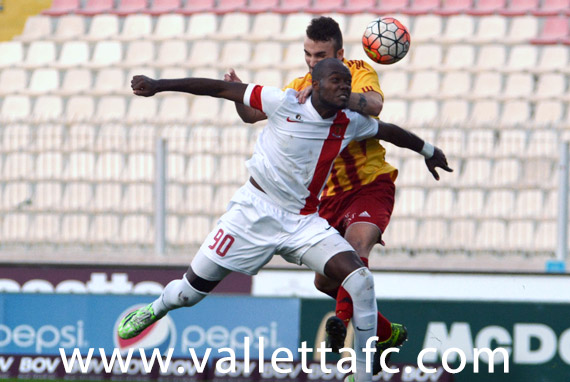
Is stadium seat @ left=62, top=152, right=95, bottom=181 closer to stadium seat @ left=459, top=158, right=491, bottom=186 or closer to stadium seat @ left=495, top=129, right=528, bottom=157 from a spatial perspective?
stadium seat @ left=459, top=158, right=491, bottom=186

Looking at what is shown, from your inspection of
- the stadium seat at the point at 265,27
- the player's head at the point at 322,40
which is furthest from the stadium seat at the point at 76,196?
the player's head at the point at 322,40

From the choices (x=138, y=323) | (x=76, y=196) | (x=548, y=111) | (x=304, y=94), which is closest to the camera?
(x=304, y=94)

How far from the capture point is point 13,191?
37.0 ft

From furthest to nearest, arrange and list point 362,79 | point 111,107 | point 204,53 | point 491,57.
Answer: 1. point 204,53
2. point 111,107
3. point 491,57
4. point 362,79

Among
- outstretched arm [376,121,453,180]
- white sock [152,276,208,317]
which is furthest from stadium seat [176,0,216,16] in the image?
white sock [152,276,208,317]

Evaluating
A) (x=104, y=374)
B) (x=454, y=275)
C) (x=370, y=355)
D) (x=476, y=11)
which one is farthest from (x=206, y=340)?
(x=476, y=11)

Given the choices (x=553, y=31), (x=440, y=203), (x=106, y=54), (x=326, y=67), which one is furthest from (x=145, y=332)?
(x=553, y=31)

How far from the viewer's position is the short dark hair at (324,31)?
230 inches

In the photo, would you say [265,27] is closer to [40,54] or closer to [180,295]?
[40,54]

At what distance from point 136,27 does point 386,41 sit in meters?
9.11

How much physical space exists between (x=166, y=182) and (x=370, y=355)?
5093 millimetres

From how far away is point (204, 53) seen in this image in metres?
13.8

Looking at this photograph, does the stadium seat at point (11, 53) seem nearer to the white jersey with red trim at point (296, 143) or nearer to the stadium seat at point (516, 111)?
the stadium seat at point (516, 111)

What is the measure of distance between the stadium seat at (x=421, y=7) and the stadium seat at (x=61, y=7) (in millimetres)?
5221
